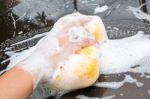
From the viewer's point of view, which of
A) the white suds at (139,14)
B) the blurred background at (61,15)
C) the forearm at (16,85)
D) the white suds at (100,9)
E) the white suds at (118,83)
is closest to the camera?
the forearm at (16,85)

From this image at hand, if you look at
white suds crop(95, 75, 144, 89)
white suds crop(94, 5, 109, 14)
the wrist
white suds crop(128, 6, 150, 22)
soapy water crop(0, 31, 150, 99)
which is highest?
white suds crop(94, 5, 109, 14)

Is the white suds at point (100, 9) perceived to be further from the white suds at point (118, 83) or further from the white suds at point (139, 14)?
the white suds at point (118, 83)

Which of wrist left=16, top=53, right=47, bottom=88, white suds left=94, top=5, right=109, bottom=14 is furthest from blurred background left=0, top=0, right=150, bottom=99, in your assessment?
wrist left=16, top=53, right=47, bottom=88

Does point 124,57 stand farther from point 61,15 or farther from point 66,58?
point 61,15

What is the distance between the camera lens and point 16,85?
1588 mm

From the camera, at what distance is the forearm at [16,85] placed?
1.56 meters

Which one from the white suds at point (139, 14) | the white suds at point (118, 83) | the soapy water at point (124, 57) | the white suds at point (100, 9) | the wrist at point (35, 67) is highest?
the white suds at point (100, 9)

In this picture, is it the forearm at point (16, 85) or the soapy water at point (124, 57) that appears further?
the soapy water at point (124, 57)

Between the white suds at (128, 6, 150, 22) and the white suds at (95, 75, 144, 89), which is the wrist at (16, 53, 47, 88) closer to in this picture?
the white suds at (95, 75, 144, 89)

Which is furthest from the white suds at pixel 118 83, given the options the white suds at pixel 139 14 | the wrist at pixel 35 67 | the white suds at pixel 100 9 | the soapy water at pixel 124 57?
the white suds at pixel 100 9

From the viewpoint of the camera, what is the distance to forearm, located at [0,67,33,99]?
5.13ft

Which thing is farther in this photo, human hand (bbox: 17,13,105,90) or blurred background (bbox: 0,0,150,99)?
blurred background (bbox: 0,0,150,99)

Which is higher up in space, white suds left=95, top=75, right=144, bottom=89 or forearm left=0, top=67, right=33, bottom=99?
forearm left=0, top=67, right=33, bottom=99

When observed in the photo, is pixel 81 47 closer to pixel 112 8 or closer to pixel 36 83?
pixel 36 83
